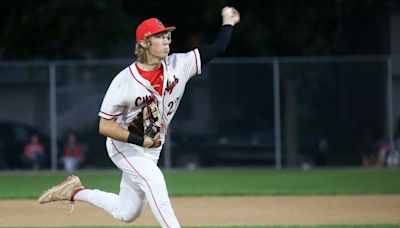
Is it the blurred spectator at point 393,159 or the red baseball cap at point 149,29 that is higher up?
the red baseball cap at point 149,29

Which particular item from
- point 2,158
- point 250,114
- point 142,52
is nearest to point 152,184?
point 142,52

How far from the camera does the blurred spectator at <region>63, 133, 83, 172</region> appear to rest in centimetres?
2125

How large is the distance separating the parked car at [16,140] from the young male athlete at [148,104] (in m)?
14.0

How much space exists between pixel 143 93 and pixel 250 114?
14222mm

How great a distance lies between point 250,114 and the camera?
21.6 m

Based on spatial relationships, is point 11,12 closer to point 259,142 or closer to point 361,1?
point 259,142

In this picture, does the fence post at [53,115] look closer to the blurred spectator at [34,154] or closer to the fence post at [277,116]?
the blurred spectator at [34,154]

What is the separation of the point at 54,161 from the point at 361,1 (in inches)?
332

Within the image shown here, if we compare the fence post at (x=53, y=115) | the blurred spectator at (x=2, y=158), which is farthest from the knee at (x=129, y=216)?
the blurred spectator at (x=2, y=158)

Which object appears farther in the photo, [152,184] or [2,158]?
[2,158]

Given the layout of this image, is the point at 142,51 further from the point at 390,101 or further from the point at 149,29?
the point at 390,101

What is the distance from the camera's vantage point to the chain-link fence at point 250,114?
21312 millimetres

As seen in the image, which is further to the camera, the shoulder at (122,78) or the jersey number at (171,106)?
the jersey number at (171,106)

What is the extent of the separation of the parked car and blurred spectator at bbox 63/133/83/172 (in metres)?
0.47
